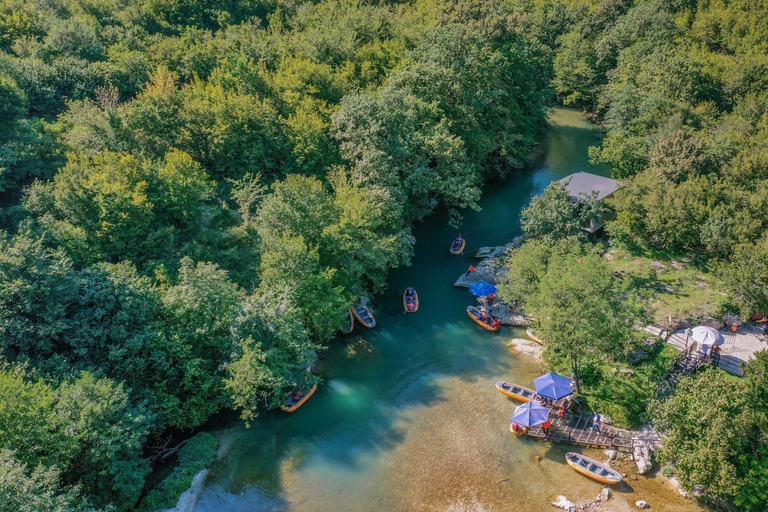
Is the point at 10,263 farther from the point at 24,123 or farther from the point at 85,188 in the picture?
the point at 24,123

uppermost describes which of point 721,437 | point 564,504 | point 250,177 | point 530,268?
point 250,177

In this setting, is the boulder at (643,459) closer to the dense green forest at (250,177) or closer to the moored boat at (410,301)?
the dense green forest at (250,177)

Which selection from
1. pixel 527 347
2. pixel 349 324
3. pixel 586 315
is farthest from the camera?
pixel 349 324

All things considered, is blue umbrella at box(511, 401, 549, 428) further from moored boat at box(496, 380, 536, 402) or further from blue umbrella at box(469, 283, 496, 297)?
blue umbrella at box(469, 283, 496, 297)

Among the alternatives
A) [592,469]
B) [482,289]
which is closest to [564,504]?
[592,469]

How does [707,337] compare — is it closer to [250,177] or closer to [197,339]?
[197,339]

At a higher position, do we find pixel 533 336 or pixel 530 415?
pixel 530 415

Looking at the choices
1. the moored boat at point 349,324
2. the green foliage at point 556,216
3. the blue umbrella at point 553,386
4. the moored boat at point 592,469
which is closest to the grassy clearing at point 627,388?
the blue umbrella at point 553,386
